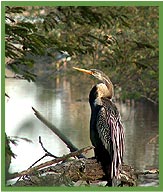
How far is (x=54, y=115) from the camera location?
10.3 m

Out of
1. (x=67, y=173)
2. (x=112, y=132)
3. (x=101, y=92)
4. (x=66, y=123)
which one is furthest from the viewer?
(x=66, y=123)

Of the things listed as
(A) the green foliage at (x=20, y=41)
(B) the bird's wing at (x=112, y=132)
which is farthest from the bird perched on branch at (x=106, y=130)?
(A) the green foliage at (x=20, y=41)

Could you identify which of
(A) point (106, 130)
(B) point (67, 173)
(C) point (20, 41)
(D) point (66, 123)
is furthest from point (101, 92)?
(D) point (66, 123)

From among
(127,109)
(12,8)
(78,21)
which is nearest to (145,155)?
(127,109)

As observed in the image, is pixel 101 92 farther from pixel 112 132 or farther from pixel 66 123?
pixel 66 123

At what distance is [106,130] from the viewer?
3117 millimetres

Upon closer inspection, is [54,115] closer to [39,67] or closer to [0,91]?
[39,67]

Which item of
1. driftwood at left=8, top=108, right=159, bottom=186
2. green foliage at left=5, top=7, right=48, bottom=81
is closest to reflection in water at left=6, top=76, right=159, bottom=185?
green foliage at left=5, top=7, right=48, bottom=81

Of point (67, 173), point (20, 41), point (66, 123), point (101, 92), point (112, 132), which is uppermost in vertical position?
point (20, 41)

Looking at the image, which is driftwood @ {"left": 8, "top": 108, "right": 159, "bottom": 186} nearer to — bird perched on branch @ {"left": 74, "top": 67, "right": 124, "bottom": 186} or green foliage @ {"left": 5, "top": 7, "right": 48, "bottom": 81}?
bird perched on branch @ {"left": 74, "top": 67, "right": 124, "bottom": 186}

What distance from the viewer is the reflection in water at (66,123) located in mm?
6598

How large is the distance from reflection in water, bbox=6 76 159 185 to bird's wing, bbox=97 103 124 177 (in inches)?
44.9

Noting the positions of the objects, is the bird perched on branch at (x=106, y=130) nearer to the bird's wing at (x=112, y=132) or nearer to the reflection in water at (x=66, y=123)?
the bird's wing at (x=112, y=132)

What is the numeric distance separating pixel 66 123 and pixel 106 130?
698 cm
